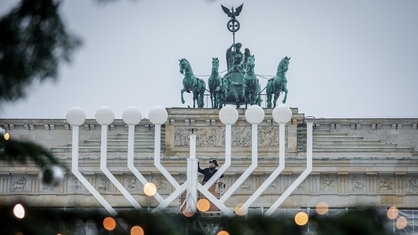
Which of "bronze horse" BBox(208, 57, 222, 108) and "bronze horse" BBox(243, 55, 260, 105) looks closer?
"bronze horse" BBox(243, 55, 260, 105)

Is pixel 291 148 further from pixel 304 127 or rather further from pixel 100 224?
pixel 100 224

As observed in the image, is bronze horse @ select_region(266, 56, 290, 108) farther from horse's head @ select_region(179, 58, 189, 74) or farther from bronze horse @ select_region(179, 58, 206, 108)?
horse's head @ select_region(179, 58, 189, 74)

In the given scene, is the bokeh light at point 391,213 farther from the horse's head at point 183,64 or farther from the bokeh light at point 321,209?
the horse's head at point 183,64

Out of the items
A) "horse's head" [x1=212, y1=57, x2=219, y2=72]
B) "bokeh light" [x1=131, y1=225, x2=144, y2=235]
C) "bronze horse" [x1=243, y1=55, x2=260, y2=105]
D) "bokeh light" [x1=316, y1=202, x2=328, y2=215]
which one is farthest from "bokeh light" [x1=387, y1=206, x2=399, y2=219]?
"horse's head" [x1=212, y1=57, x2=219, y2=72]

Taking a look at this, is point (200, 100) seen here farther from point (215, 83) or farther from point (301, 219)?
point (301, 219)

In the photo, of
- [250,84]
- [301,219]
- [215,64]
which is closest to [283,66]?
[250,84]

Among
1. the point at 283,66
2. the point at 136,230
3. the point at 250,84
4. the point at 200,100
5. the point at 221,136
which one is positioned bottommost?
the point at 136,230

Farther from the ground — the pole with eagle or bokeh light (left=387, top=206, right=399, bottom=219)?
the pole with eagle

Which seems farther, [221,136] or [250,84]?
[221,136]

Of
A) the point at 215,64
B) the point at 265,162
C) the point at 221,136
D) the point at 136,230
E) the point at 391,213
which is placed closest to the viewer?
the point at 136,230

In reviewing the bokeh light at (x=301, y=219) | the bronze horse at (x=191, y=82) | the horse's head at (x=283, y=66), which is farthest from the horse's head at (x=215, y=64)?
the bokeh light at (x=301, y=219)

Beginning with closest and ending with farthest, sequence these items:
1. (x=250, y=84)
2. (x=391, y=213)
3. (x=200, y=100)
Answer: (x=391, y=213) → (x=250, y=84) → (x=200, y=100)

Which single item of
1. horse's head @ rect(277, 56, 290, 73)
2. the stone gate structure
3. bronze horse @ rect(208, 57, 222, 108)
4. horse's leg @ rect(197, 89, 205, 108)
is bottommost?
the stone gate structure

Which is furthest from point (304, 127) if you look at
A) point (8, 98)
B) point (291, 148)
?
point (8, 98)
